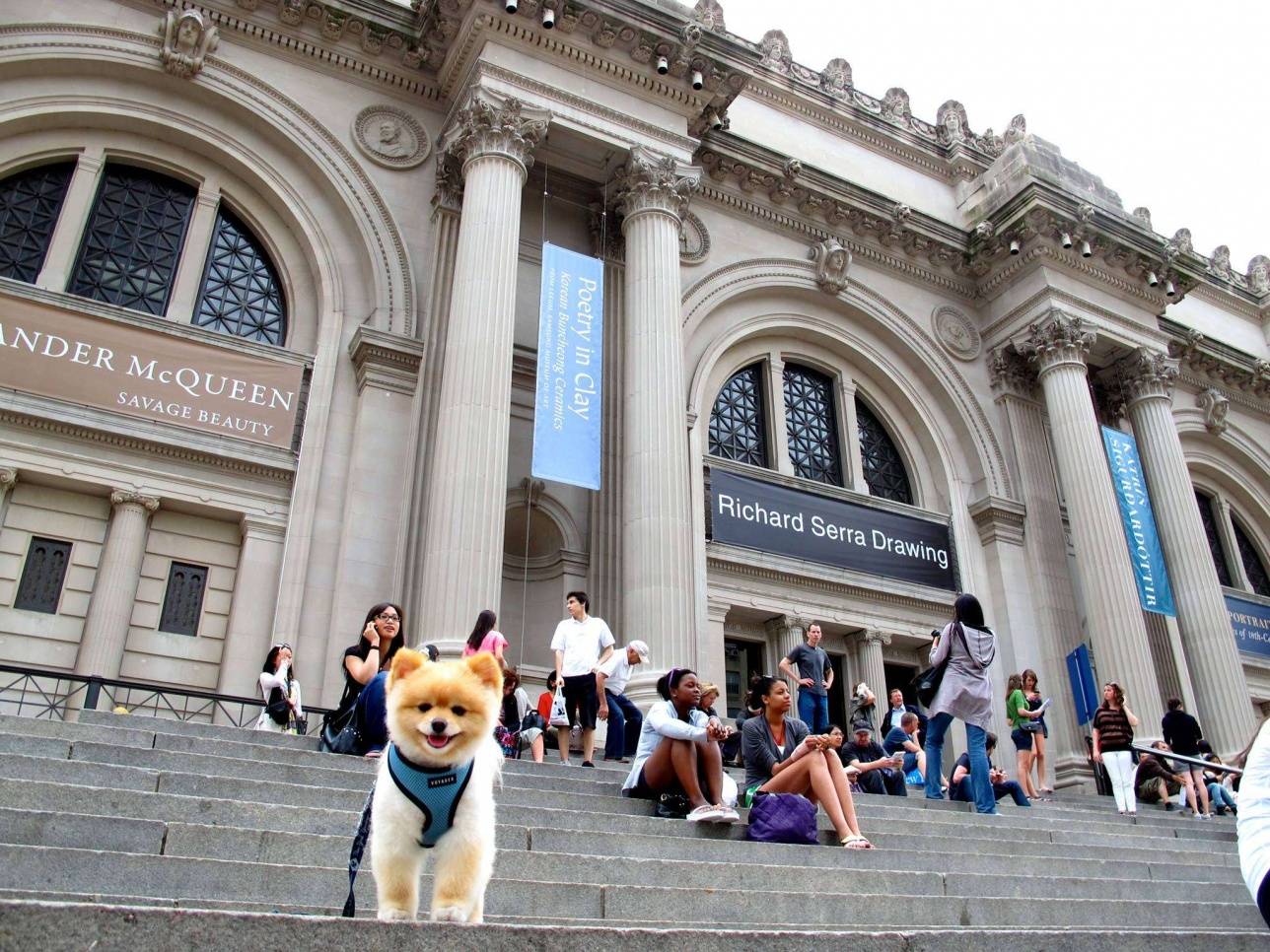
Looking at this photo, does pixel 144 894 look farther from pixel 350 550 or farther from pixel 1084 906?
pixel 350 550

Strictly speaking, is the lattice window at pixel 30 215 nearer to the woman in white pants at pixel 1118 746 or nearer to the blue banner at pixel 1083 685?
the woman in white pants at pixel 1118 746

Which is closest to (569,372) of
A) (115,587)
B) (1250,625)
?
(115,587)

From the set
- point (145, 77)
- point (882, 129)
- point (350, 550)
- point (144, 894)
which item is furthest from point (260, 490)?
point (882, 129)

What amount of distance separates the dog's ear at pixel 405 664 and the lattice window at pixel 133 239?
43.9ft

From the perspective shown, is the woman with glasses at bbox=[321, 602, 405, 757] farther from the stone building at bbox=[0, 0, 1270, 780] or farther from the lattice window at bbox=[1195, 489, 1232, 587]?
the lattice window at bbox=[1195, 489, 1232, 587]

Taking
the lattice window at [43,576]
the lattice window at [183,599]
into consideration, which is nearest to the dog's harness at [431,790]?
the lattice window at [183,599]

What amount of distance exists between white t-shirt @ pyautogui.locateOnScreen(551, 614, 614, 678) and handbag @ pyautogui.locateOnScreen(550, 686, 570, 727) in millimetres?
240

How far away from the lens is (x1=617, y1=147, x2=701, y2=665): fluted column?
1440 centimetres

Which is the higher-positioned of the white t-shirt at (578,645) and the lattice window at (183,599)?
the lattice window at (183,599)

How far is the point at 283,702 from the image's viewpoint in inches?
382

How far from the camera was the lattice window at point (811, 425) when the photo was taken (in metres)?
20.9

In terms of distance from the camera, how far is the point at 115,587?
13.5 meters

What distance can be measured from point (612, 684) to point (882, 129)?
60.1 feet

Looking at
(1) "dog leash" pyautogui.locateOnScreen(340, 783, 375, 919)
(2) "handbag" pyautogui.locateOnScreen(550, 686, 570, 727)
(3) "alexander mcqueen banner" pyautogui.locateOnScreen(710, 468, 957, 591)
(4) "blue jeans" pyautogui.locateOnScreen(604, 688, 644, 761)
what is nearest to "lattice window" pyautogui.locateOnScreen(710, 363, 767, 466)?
(3) "alexander mcqueen banner" pyautogui.locateOnScreen(710, 468, 957, 591)
